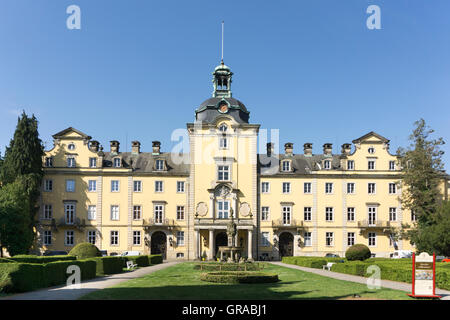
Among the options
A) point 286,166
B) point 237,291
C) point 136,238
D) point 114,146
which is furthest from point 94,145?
point 237,291

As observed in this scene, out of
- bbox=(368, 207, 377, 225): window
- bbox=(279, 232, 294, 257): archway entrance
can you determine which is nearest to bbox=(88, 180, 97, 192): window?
bbox=(279, 232, 294, 257): archway entrance

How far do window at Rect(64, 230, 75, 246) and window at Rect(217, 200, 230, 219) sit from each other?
664 inches

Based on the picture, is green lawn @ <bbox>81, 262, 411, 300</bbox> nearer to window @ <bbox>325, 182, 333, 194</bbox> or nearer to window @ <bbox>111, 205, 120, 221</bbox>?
window @ <bbox>111, 205, 120, 221</bbox>

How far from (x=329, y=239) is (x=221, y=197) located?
13436 mm

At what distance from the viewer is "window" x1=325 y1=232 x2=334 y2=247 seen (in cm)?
5408

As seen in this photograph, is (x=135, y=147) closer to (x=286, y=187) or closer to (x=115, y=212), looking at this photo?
(x=115, y=212)

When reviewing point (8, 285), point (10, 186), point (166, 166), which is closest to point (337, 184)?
point (166, 166)

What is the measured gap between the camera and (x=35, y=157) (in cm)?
5097

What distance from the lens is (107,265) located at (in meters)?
31.1

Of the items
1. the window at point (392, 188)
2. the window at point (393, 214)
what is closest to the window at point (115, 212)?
the window at point (393, 214)

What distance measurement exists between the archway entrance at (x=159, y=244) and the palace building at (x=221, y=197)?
0.38 ft

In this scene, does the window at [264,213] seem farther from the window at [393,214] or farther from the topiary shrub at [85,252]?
the topiary shrub at [85,252]

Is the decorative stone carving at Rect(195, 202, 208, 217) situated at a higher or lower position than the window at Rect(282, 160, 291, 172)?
lower
